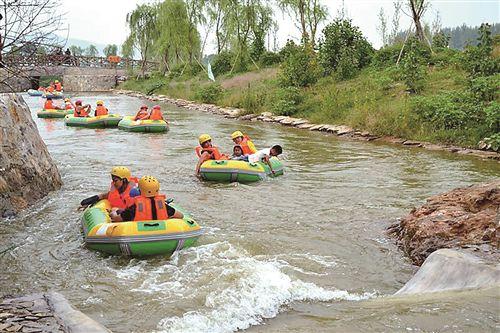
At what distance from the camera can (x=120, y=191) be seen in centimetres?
712

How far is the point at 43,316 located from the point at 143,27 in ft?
146

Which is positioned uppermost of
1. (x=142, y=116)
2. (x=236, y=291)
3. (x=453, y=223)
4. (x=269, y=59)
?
(x=269, y=59)

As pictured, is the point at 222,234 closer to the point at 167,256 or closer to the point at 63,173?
the point at 167,256

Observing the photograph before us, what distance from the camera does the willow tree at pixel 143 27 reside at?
44750 mm

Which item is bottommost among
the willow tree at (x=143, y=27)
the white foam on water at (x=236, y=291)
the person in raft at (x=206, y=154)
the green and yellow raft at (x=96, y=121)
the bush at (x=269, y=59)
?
the white foam on water at (x=236, y=291)

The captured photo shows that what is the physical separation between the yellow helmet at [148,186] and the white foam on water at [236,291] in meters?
0.82

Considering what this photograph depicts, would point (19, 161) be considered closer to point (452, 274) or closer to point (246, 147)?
point (246, 147)

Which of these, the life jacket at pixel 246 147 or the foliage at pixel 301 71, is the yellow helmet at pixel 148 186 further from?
the foliage at pixel 301 71

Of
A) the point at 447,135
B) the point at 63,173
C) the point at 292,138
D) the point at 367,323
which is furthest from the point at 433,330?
the point at 292,138

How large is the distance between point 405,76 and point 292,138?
4.60 meters

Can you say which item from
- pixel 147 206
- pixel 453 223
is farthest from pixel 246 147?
pixel 453 223

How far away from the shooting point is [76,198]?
868cm

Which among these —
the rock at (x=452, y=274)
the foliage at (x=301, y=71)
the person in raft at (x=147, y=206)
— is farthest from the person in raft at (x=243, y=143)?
the foliage at (x=301, y=71)

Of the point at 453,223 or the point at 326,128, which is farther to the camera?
the point at 326,128
